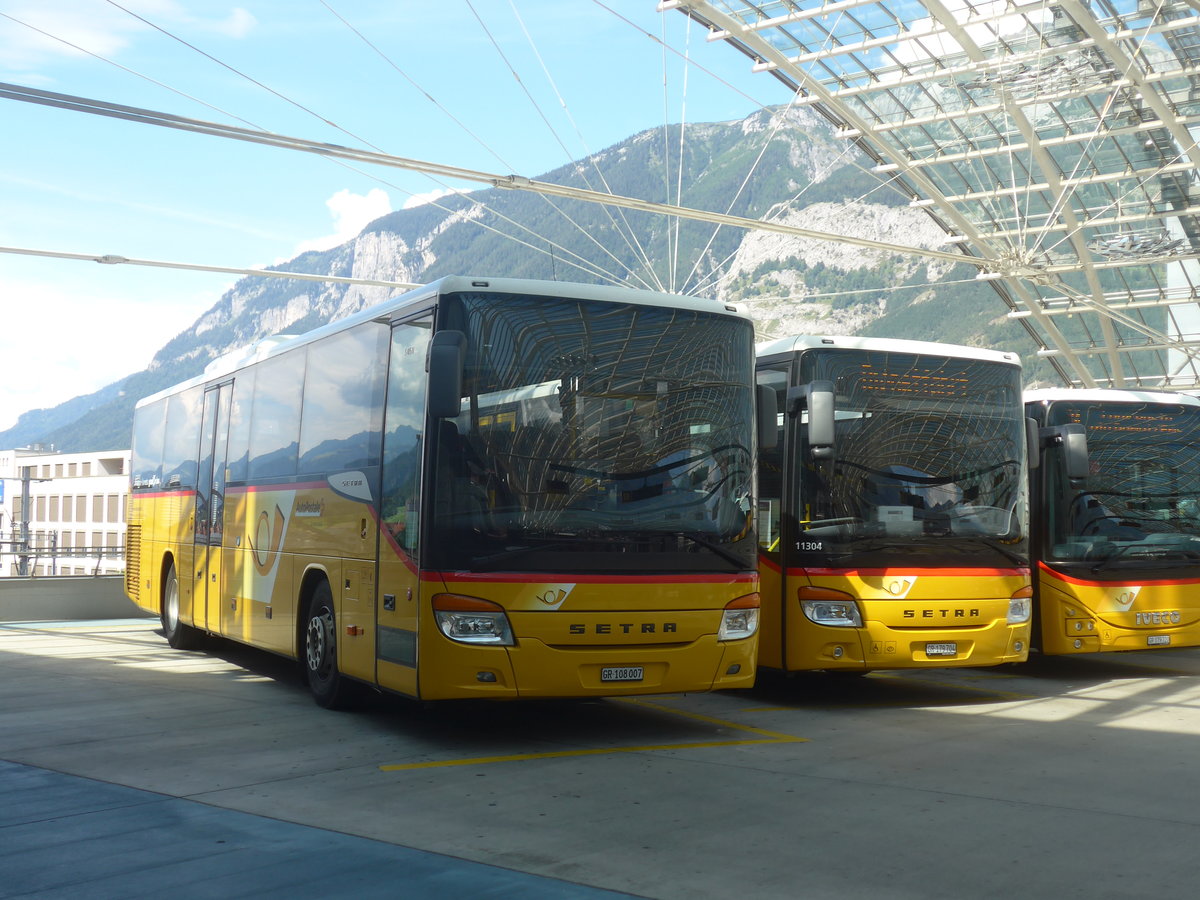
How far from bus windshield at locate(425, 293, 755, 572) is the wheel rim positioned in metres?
2.41

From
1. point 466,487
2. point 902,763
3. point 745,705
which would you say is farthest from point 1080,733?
point 466,487

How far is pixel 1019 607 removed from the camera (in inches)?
458

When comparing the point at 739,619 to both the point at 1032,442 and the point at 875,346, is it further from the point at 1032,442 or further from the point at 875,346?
the point at 1032,442

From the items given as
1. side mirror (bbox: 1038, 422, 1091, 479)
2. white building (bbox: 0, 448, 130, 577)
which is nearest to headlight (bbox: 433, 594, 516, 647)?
side mirror (bbox: 1038, 422, 1091, 479)

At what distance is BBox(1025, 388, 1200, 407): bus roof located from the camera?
1370cm

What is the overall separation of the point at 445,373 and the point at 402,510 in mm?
1187

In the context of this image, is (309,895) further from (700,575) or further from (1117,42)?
(1117,42)

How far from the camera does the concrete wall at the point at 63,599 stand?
70.2 feet

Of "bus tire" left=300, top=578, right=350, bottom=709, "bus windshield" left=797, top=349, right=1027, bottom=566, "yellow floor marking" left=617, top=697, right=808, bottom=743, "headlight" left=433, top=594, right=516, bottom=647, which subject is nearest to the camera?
"headlight" left=433, top=594, right=516, bottom=647

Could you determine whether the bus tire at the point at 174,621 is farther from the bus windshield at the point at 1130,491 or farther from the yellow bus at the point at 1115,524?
the bus windshield at the point at 1130,491

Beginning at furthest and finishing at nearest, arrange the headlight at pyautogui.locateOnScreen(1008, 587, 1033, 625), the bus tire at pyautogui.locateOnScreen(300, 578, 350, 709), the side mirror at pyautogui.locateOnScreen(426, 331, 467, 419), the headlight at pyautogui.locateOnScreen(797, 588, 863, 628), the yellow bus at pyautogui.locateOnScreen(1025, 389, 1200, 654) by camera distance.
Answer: the yellow bus at pyautogui.locateOnScreen(1025, 389, 1200, 654) → the headlight at pyautogui.locateOnScreen(1008, 587, 1033, 625) → the headlight at pyautogui.locateOnScreen(797, 588, 863, 628) → the bus tire at pyautogui.locateOnScreen(300, 578, 350, 709) → the side mirror at pyautogui.locateOnScreen(426, 331, 467, 419)

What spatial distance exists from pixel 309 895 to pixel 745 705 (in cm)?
680

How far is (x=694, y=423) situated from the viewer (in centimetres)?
929

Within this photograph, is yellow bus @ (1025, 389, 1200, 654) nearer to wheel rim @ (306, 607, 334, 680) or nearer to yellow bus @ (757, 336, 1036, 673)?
yellow bus @ (757, 336, 1036, 673)
